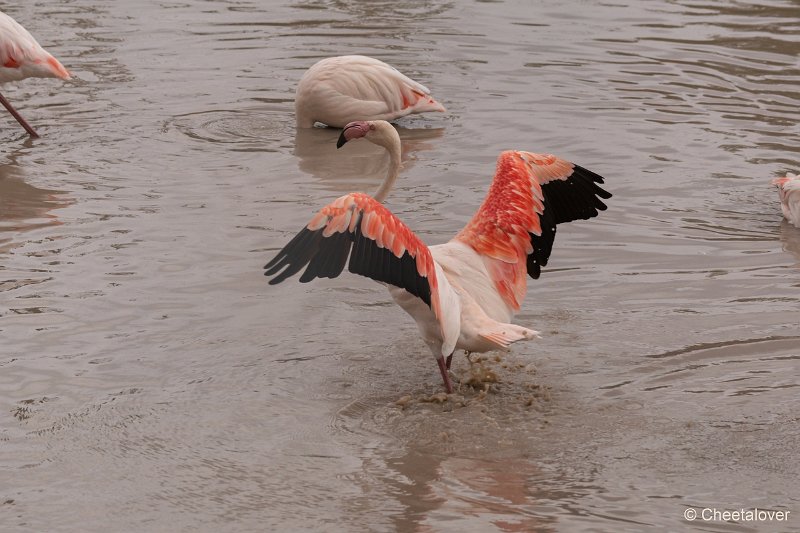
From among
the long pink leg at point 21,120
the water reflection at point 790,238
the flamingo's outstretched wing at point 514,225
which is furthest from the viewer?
the long pink leg at point 21,120

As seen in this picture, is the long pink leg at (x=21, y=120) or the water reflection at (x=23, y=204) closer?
the water reflection at (x=23, y=204)

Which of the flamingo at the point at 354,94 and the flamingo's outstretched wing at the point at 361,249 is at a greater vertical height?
the flamingo's outstretched wing at the point at 361,249

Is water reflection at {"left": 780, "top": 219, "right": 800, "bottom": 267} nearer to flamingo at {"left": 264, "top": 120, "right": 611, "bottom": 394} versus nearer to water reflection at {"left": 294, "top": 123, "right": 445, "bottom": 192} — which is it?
flamingo at {"left": 264, "top": 120, "right": 611, "bottom": 394}

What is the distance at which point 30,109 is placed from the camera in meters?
10.8

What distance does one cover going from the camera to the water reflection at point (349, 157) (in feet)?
29.8

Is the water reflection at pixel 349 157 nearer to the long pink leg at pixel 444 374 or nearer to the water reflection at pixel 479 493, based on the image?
the long pink leg at pixel 444 374

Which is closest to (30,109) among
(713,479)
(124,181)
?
(124,181)

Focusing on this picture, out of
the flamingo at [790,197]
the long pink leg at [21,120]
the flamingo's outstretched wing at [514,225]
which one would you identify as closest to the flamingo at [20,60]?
the long pink leg at [21,120]

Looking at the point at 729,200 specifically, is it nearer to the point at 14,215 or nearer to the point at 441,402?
the point at 441,402

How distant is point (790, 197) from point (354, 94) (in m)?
3.72

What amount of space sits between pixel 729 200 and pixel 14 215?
4.73 meters

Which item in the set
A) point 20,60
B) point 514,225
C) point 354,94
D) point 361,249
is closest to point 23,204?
point 20,60

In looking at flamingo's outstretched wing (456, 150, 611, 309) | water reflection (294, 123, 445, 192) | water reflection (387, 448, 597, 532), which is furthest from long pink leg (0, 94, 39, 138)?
water reflection (387, 448, 597, 532)

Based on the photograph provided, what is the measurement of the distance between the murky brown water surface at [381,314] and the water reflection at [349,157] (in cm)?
4
